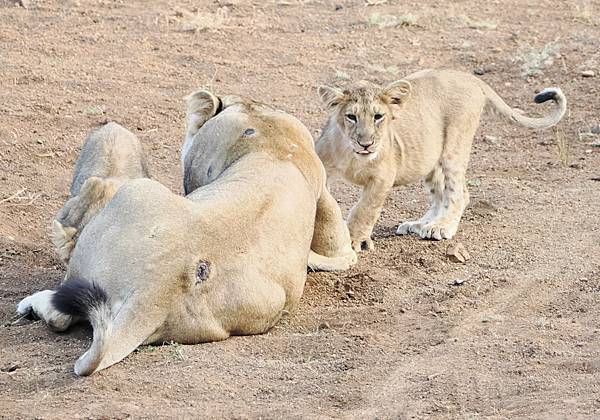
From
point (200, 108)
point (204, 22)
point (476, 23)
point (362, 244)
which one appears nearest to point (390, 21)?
point (476, 23)

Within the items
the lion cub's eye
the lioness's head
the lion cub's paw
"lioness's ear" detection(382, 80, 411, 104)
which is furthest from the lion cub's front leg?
"lioness's ear" detection(382, 80, 411, 104)

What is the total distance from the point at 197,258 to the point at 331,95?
291cm

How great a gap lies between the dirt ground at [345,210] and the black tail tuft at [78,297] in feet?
0.62

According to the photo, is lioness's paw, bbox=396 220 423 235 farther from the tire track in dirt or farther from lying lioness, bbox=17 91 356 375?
lying lioness, bbox=17 91 356 375

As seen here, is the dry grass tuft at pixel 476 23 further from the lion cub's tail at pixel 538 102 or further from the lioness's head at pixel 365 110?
the lioness's head at pixel 365 110

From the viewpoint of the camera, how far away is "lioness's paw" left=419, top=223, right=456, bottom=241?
848 centimetres

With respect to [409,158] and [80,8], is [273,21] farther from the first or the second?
[409,158]

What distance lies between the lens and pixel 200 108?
7391mm

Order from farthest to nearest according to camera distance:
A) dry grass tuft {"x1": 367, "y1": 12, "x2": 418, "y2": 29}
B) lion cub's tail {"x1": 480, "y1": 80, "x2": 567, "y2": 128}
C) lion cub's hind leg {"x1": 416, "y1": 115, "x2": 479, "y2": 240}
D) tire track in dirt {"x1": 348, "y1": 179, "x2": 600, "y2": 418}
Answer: dry grass tuft {"x1": 367, "y1": 12, "x2": 418, "y2": 29}, lion cub's tail {"x1": 480, "y1": 80, "x2": 567, "y2": 128}, lion cub's hind leg {"x1": 416, "y1": 115, "x2": 479, "y2": 240}, tire track in dirt {"x1": 348, "y1": 179, "x2": 600, "y2": 418}

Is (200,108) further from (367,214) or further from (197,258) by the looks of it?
(197,258)

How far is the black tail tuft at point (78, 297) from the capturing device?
5590 mm

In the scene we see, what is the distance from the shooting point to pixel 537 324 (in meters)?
6.39

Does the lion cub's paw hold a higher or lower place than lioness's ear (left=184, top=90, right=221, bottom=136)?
lower

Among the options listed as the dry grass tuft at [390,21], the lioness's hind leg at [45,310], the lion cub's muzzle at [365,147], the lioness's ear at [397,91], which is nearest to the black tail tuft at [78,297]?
the lioness's hind leg at [45,310]
